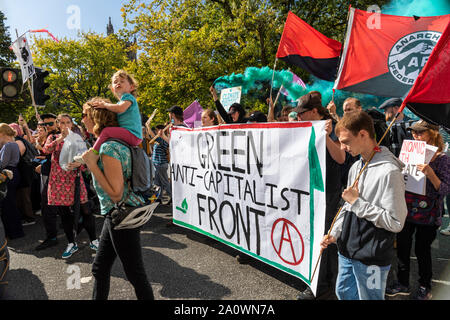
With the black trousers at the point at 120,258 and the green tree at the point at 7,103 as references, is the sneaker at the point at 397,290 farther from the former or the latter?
the green tree at the point at 7,103

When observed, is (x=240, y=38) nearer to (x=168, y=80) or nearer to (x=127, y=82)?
(x=168, y=80)

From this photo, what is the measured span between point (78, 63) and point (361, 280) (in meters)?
32.8

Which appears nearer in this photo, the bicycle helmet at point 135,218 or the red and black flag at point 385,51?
the bicycle helmet at point 135,218

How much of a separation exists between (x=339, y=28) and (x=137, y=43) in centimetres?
1029

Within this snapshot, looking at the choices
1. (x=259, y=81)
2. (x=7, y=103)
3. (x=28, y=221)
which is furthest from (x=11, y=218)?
(x=7, y=103)

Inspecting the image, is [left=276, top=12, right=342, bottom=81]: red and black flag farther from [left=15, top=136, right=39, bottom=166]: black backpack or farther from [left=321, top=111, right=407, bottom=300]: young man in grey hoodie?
[left=15, top=136, right=39, bottom=166]: black backpack

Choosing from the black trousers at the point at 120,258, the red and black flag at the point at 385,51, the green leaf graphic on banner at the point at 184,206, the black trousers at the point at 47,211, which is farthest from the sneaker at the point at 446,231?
the black trousers at the point at 47,211

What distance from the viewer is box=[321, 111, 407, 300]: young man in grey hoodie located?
1.73 m

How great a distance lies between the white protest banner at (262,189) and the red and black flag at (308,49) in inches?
94.2

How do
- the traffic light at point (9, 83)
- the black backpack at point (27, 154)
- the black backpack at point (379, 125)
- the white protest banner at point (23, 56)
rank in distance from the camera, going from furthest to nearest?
the traffic light at point (9, 83), the white protest banner at point (23, 56), the black backpack at point (27, 154), the black backpack at point (379, 125)

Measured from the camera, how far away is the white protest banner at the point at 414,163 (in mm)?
2625

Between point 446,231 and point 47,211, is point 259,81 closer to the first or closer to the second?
point 446,231

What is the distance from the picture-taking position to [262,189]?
119 inches

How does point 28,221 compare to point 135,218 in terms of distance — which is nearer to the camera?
point 135,218
